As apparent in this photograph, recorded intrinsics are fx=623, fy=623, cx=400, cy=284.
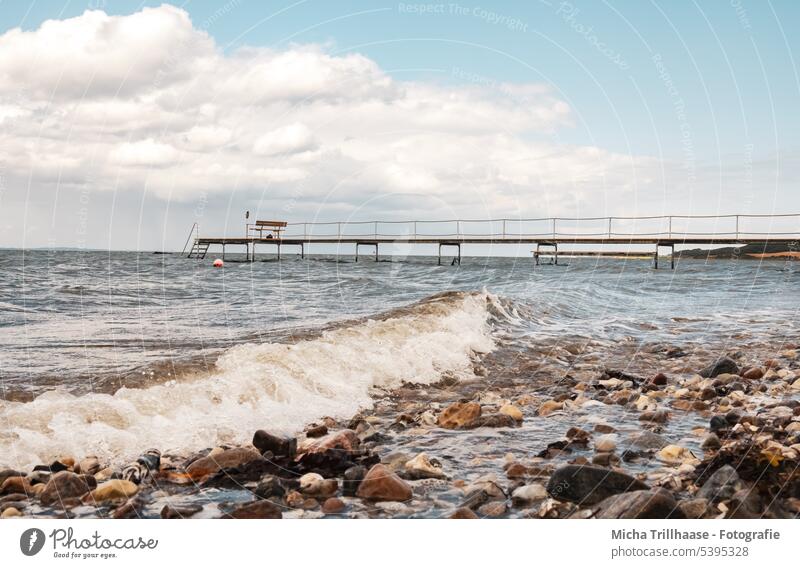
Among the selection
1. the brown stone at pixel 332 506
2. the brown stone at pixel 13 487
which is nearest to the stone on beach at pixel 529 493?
the brown stone at pixel 332 506

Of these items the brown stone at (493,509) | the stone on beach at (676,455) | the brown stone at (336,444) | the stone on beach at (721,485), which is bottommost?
the brown stone at (493,509)

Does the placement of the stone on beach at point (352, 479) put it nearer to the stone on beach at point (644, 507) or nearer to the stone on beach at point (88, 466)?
the stone on beach at point (644, 507)

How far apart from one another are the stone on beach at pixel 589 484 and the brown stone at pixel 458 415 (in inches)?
77.1

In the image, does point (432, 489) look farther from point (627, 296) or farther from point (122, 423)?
point (627, 296)

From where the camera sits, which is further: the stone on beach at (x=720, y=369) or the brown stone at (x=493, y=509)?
the stone on beach at (x=720, y=369)

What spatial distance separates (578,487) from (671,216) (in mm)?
45410

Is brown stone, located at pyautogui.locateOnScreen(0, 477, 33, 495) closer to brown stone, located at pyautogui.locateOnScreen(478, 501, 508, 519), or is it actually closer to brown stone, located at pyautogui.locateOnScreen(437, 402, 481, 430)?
brown stone, located at pyautogui.locateOnScreen(478, 501, 508, 519)

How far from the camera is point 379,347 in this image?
33.4ft

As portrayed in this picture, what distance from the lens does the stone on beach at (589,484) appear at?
4.37 meters

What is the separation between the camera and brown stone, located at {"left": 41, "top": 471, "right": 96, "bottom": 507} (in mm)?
4445

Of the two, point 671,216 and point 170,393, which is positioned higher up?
point 671,216

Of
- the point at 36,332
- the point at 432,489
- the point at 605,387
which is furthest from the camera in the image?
the point at 36,332

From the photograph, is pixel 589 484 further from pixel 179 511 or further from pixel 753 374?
pixel 753 374
